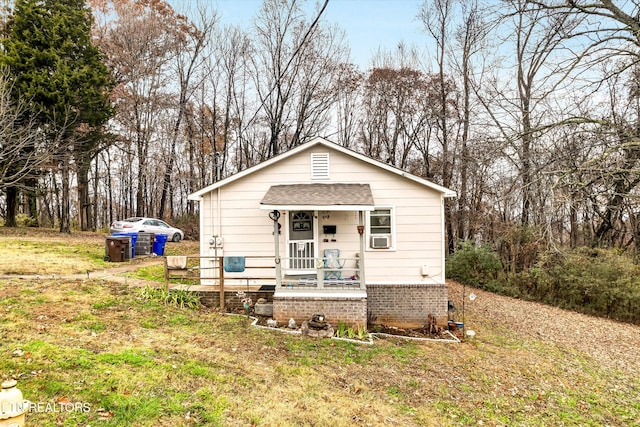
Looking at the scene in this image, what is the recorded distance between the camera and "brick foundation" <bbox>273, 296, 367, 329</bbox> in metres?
8.18

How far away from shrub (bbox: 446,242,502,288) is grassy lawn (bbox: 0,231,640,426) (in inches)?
272

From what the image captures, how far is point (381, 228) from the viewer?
31.8 ft

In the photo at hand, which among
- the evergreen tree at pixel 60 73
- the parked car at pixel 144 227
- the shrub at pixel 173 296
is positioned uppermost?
the evergreen tree at pixel 60 73

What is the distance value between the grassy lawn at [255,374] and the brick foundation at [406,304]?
123 cm

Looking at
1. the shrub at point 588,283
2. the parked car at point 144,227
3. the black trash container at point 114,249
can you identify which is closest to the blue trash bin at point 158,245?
the parked car at point 144,227

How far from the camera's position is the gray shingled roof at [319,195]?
8562 millimetres

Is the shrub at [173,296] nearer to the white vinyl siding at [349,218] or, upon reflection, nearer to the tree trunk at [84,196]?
the white vinyl siding at [349,218]

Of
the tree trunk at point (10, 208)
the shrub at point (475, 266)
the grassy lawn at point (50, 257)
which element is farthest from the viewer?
the tree trunk at point (10, 208)

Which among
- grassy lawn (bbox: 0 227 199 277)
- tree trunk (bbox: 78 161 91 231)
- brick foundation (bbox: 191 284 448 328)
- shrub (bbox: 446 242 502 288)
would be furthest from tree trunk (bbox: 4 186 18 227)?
shrub (bbox: 446 242 502 288)

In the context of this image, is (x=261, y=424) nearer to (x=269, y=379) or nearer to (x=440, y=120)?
(x=269, y=379)

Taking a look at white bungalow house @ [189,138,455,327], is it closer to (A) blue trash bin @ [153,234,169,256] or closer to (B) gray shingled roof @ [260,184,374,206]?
(B) gray shingled roof @ [260,184,374,206]

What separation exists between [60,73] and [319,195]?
1892cm

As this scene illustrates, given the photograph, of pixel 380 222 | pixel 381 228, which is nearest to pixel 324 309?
pixel 381 228

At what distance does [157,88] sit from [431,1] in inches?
705
